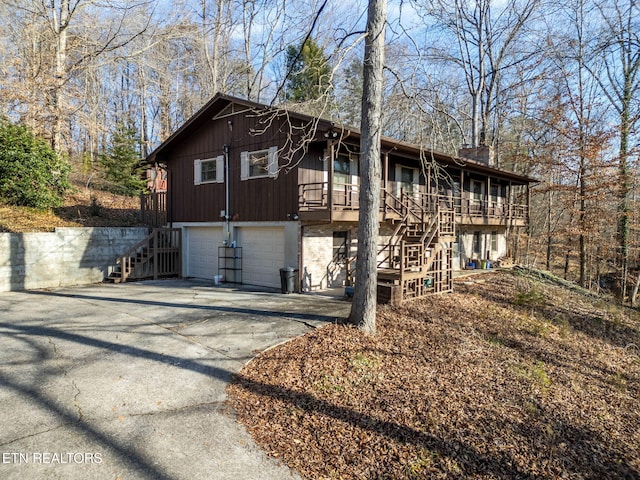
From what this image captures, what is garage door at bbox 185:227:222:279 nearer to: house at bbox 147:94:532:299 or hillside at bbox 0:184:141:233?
house at bbox 147:94:532:299

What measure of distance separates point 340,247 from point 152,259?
24.5 ft

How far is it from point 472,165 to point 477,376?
1266 cm

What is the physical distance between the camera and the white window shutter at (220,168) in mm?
14445

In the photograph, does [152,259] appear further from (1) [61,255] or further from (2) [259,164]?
(2) [259,164]

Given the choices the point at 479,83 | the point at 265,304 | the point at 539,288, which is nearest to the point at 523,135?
the point at 479,83

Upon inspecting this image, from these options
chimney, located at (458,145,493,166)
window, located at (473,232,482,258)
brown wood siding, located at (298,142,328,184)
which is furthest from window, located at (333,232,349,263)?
window, located at (473,232,482,258)

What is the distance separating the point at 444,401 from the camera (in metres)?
5.28

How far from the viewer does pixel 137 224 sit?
16.6 metres

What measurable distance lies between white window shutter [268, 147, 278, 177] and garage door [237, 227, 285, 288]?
1801mm

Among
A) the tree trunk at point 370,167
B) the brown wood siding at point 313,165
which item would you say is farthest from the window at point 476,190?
the tree trunk at point 370,167

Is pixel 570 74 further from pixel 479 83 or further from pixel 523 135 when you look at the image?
pixel 523 135

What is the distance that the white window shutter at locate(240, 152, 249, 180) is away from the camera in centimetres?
1359

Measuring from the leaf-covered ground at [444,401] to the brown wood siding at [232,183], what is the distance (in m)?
5.61

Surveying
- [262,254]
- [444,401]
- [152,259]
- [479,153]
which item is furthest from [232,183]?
[479,153]
